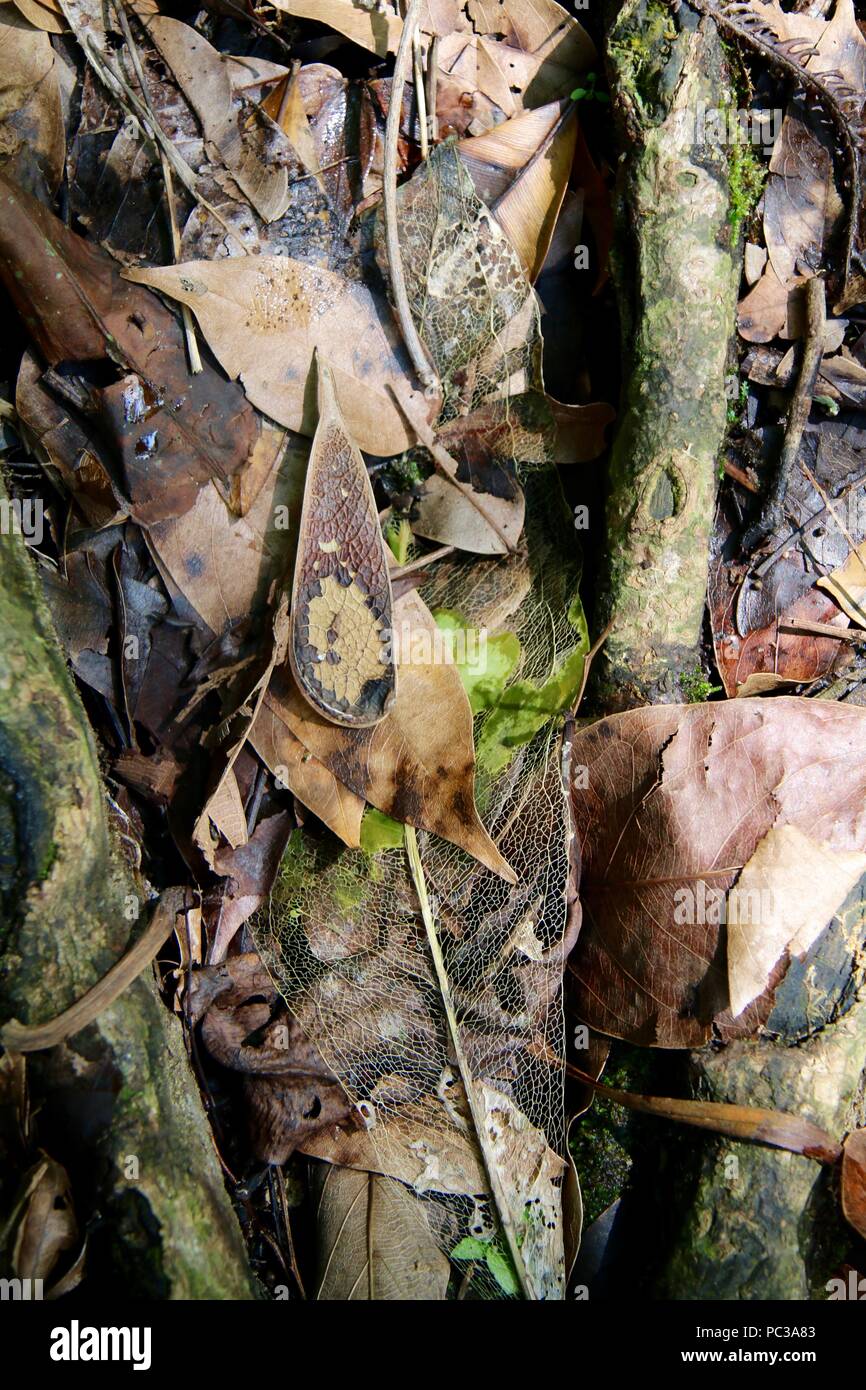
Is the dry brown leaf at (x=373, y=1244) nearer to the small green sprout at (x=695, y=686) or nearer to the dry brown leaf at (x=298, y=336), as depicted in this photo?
the small green sprout at (x=695, y=686)

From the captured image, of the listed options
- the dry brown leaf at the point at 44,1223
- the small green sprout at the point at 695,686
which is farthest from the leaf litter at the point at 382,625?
the dry brown leaf at the point at 44,1223

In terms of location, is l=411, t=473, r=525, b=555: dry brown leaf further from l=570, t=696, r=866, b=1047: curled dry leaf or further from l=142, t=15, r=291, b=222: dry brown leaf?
l=142, t=15, r=291, b=222: dry brown leaf

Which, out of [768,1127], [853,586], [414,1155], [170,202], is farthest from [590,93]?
[414,1155]

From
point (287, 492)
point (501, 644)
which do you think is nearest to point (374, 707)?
point (501, 644)

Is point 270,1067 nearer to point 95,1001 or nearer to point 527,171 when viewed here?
point 95,1001

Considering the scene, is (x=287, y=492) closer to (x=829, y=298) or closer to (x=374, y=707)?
(x=374, y=707)

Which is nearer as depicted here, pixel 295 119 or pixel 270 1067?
pixel 270 1067
